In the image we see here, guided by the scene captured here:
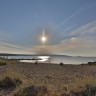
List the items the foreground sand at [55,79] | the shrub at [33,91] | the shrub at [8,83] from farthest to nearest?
1. the shrub at [8,83]
2. the foreground sand at [55,79]
3. the shrub at [33,91]

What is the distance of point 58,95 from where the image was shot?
8164mm

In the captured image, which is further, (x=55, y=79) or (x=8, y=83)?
(x=55, y=79)

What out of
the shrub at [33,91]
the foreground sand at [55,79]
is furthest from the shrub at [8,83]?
the shrub at [33,91]

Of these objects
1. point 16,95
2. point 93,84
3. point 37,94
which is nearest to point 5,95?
point 16,95

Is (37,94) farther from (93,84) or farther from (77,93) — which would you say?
(93,84)

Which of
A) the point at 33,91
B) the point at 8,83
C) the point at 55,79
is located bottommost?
the point at 33,91

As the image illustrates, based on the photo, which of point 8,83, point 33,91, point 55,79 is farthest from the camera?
point 55,79

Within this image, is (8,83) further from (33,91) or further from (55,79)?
(33,91)

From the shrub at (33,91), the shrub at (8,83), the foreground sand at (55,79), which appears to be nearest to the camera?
the shrub at (33,91)

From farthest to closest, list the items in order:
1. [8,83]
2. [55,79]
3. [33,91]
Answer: [55,79], [8,83], [33,91]

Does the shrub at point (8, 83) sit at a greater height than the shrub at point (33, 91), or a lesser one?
greater

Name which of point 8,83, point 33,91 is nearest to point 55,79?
point 8,83

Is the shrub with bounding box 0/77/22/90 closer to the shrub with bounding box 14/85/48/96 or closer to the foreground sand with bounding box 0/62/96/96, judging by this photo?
the foreground sand with bounding box 0/62/96/96

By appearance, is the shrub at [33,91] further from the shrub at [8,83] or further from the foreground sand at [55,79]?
the shrub at [8,83]
